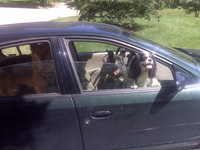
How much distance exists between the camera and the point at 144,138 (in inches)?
103

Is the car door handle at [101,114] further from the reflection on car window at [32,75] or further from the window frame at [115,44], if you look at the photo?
the reflection on car window at [32,75]

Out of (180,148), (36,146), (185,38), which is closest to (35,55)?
(36,146)

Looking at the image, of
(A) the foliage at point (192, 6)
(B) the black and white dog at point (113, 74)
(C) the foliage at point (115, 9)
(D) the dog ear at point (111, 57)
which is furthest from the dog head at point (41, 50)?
(A) the foliage at point (192, 6)

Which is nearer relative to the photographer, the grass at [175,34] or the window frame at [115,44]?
the window frame at [115,44]

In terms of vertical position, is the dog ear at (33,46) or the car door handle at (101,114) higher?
the dog ear at (33,46)

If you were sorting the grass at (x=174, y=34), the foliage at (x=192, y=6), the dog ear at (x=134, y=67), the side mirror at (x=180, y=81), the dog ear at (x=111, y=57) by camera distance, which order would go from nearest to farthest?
the side mirror at (x=180, y=81), the dog ear at (x=134, y=67), the dog ear at (x=111, y=57), the grass at (x=174, y=34), the foliage at (x=192, y=6)

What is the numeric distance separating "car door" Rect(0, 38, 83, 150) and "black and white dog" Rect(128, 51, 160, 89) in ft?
2.50

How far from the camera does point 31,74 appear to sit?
8.23 ft

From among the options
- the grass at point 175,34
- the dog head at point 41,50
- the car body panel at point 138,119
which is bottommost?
the grass at point 175,34

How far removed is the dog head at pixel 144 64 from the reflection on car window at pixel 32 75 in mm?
883

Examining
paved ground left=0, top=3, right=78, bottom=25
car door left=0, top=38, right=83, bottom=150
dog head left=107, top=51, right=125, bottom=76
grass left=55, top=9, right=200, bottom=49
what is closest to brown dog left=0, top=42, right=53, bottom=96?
car door left=0, top=38, right=83, bottom=150

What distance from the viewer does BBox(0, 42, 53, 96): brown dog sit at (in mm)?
2449

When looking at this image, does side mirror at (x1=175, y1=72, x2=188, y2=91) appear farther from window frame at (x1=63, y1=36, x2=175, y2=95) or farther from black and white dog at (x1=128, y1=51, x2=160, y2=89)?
black and white dog at (x1=128, y1=51, x2=160, y2=89)

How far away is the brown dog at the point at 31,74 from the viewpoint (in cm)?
245
